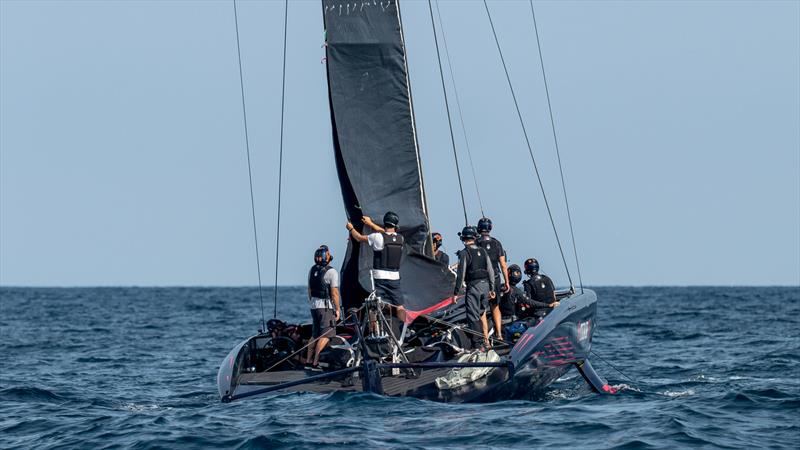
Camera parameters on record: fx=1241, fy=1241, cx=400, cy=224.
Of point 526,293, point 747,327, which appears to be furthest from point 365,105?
point 747,327

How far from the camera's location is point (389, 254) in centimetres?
1436

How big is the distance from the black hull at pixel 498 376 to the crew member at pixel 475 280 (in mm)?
602

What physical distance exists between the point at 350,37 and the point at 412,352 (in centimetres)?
392

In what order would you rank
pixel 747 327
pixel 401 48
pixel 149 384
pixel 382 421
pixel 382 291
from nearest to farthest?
pixel 382 421, pixel 382 291, pixel 401 48, pixel 149 384, pixel 747 327

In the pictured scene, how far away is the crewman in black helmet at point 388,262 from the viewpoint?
14.4 meters

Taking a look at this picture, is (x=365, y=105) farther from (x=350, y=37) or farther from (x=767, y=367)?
(x=767, y=367)

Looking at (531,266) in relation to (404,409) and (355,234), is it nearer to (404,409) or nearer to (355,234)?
(355,234)

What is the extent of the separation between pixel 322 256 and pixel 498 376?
274cm

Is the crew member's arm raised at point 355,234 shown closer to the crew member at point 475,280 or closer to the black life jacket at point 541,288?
the crew member at point 475,280

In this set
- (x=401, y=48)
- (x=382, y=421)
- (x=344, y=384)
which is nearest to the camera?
(x=382, y=421)

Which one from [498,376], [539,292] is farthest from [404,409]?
[539,292]

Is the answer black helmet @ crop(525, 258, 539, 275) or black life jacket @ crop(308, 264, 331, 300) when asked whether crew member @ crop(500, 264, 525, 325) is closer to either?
black helmet @ crop(525, 258, 539, 275)

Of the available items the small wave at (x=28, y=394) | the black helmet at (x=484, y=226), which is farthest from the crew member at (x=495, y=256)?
the small wave at (x=28, y=394)

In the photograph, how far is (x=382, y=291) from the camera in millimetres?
14406
